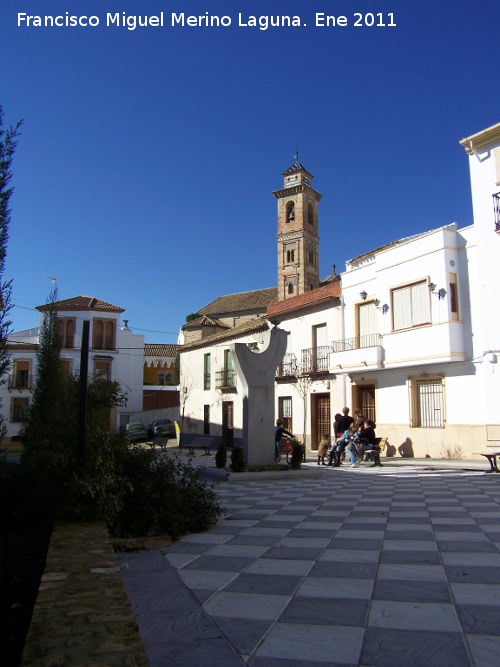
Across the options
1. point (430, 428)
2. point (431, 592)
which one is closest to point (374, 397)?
point (430, 428)

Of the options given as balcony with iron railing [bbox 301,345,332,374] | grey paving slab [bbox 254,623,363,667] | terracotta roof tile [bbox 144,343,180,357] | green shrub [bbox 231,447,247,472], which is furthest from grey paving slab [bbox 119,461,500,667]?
terracotta roof tile [bbox 144,343,180,357]

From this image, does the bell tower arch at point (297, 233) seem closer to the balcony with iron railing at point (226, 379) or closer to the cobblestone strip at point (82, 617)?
the balcony with iron railing at point (226, 379)

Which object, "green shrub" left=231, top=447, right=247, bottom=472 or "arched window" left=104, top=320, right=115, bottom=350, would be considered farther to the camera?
"arched window" left=104, top=320, right=115, bottom=350

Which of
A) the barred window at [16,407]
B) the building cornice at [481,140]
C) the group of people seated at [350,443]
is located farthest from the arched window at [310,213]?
the group of people seated at [350,443]

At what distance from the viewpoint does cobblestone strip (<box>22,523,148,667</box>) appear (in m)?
2.22

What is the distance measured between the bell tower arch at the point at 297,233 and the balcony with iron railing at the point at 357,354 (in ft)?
122

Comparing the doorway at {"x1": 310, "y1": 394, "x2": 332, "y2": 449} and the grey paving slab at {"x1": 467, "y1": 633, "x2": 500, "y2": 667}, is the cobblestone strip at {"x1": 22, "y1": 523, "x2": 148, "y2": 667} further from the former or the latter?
the doorway at {"x1": 310, "y1": 394, "x2": 332, "y2": 449}

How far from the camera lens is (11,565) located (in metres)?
6.03

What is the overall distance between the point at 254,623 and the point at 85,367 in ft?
11.1

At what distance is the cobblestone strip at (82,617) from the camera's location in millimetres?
2225

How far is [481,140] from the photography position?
1816cm

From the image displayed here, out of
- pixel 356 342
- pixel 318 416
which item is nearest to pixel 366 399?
pixel 356 342

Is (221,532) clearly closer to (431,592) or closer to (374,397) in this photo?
(431,592)

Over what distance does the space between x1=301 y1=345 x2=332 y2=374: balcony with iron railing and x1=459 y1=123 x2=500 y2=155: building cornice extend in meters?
9.26
